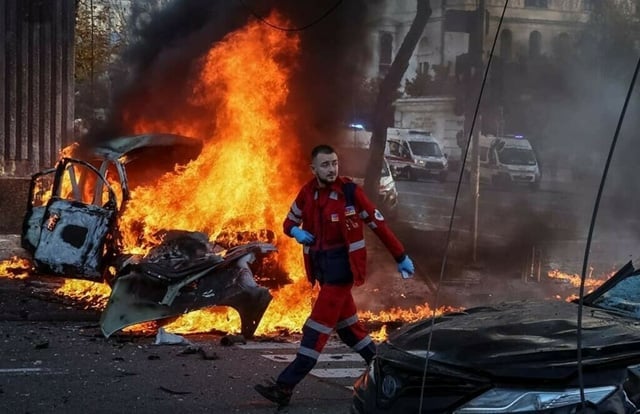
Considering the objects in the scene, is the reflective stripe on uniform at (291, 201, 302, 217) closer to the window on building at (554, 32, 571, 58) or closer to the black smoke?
the black smoke

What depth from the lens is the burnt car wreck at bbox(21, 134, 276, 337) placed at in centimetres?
826

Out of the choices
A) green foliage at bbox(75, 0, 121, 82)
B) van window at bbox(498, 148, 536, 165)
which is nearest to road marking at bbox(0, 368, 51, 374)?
van window at bbox(498, 148, 536, 165)

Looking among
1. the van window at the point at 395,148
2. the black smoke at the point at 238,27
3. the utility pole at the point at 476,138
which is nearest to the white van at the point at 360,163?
the black smoke at the point at 238,27

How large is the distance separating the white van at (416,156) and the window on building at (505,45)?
6885 millimetres

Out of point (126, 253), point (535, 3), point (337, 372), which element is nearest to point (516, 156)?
point (535, 3)

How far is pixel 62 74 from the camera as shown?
17703mm

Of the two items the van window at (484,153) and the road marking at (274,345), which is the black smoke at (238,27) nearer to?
the road marking at (274,345)

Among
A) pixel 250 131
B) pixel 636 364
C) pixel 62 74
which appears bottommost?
pixel 636 364

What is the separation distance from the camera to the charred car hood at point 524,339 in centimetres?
355

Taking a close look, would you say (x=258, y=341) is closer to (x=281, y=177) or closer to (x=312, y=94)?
(x=281, y=177)

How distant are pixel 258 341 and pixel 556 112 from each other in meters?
12.1

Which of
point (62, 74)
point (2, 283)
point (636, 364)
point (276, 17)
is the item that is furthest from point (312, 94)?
point (636, 364)

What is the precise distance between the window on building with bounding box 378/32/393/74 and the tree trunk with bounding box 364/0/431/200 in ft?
0.94

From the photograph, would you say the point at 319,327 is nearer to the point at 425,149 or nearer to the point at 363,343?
the point at 363,343
